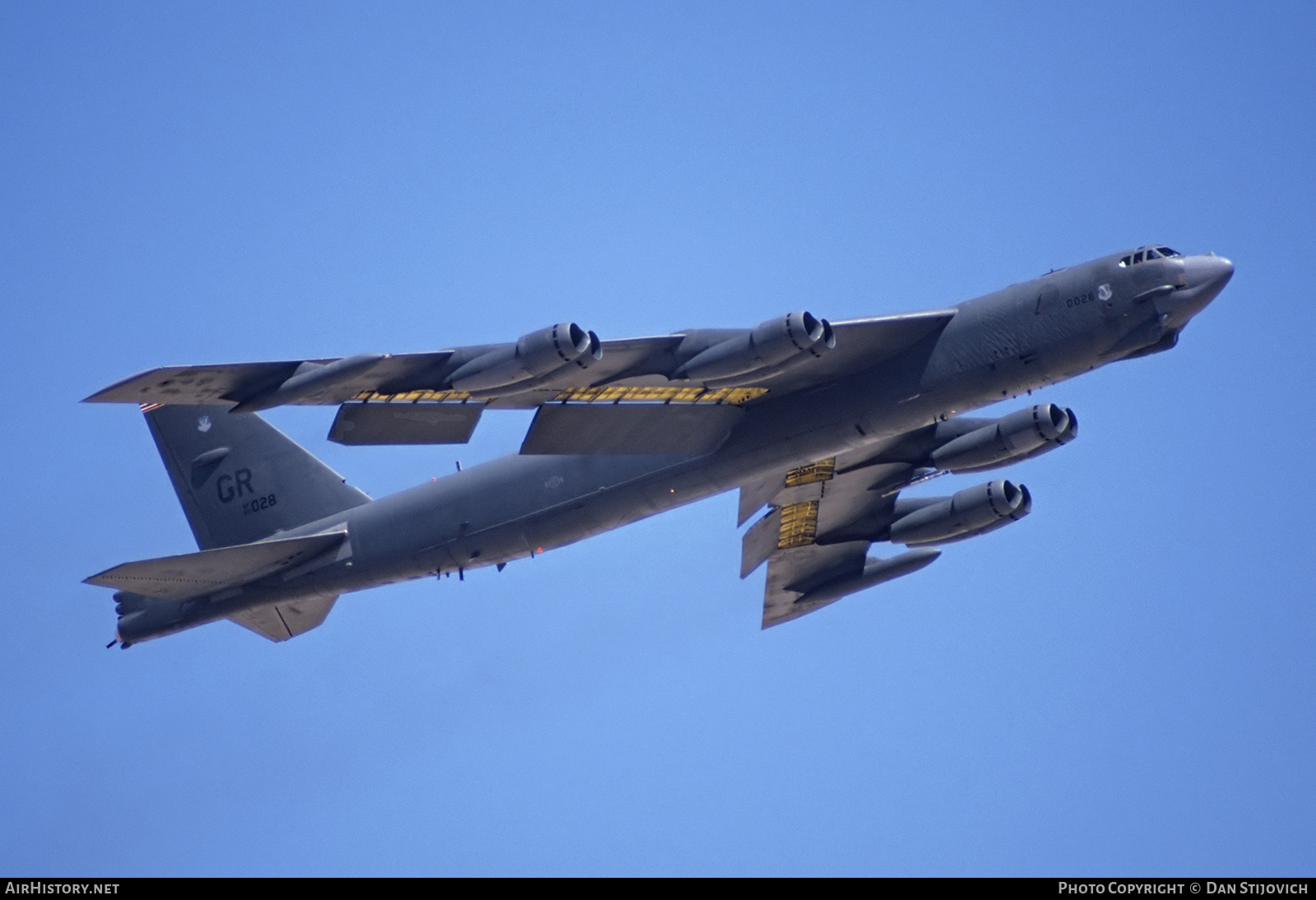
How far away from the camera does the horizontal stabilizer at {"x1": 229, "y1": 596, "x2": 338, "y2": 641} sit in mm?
35500

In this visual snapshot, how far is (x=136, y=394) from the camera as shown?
26359 millimetres

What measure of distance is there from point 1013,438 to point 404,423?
1193 cm

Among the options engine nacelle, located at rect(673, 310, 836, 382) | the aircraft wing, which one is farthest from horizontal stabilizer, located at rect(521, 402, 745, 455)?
engine nacelle, located at rect(673, 310, 836, 382)

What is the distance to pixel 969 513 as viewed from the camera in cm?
3428

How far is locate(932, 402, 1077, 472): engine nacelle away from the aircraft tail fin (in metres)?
13.4

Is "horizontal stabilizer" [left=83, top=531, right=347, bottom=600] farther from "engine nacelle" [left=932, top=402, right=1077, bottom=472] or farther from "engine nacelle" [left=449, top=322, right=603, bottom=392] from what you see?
"engine nacelle" [left=932, top=402, right=1077, bottom=472]

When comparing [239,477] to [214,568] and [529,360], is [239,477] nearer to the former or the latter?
[214,568]

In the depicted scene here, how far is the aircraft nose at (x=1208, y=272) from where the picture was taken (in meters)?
28.5

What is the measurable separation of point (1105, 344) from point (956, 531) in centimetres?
693

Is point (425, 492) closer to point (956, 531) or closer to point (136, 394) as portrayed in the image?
point (136, 394)

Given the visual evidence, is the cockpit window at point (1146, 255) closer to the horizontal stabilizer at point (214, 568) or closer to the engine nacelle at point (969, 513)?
the engine nacelle at point (969, 513)

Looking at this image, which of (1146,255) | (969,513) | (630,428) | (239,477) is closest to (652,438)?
(630,428)

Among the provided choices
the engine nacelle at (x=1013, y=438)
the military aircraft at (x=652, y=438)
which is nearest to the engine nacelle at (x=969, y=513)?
the military aircraft at (x=652, y=438)
